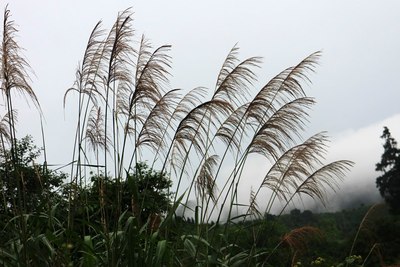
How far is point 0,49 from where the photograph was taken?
13.5 ft

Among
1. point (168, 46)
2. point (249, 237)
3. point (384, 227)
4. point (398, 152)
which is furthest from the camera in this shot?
point (398, 152)

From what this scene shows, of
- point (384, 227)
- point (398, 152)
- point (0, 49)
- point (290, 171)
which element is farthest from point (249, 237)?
point (398, 152)

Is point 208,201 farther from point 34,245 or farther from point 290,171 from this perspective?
point 34,245

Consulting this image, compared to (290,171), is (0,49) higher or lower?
higher

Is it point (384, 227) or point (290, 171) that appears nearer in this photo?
point (290, 171)

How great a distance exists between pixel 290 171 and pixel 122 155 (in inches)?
47.4

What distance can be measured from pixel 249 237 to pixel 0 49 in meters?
2.36

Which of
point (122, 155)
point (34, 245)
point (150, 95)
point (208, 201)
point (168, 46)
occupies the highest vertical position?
point (168, 46)

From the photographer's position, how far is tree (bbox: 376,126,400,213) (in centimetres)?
4700

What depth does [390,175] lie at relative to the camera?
5038 cm

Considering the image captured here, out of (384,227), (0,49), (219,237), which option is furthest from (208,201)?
(384,227)

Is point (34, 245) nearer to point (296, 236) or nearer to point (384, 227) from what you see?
point (296, 236)

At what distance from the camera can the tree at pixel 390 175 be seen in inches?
1850

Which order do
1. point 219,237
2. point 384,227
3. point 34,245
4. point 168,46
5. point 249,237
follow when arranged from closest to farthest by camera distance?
point 34,245
point 168,46
point 219,237
point 249,237
point 384,227
